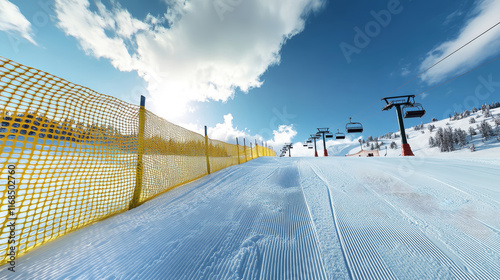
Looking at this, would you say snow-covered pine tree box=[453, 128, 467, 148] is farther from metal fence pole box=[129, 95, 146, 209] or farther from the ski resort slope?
metal fence pole box=[129, 95, 146, 209]

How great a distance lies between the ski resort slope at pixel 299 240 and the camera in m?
1.30

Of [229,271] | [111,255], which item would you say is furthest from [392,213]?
[111,255]

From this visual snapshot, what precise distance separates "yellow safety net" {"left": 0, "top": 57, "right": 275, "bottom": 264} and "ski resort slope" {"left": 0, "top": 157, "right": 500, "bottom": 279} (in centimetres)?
35

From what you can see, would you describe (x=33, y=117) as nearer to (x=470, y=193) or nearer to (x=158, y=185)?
(x=158, y=185)

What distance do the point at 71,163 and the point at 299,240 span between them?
3.21m

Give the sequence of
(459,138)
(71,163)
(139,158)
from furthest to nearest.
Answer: (459,138) → (139,158) → (71,163)

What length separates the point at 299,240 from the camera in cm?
163

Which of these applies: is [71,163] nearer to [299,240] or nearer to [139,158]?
[139,158]

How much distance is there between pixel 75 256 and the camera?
5.29 feet

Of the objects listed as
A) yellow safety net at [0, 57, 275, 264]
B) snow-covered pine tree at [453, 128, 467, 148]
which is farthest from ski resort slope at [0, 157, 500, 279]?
snow-covered pine tree at [453, 128, 467, 148]

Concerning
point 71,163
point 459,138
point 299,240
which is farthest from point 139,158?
point 459,138

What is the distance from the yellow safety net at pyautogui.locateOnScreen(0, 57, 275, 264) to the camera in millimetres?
1910

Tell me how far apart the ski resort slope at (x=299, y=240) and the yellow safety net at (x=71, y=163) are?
354 millimetres

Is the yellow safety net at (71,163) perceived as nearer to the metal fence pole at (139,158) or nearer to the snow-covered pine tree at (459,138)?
the metal fence pole at (139,158)
